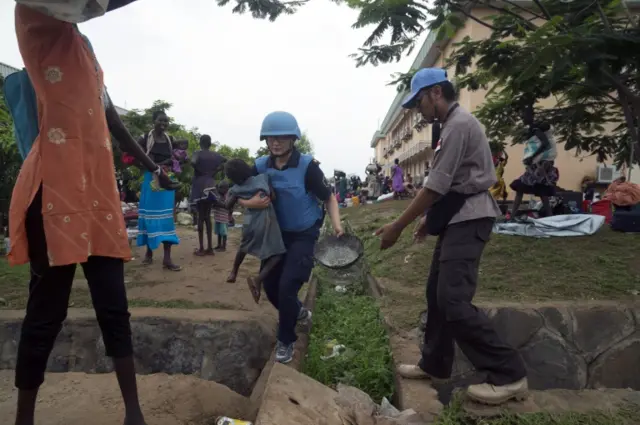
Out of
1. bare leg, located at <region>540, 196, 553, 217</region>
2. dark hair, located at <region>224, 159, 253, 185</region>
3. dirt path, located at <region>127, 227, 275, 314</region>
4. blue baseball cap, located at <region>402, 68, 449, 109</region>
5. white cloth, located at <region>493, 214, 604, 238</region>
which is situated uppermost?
blue baseball cap, located at <region>402, 68, 449, 109</region>

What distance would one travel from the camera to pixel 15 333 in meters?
3.33

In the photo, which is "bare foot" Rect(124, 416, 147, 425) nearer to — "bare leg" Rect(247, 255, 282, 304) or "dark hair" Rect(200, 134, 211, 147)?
"bare leg" Rect(247, 255, 282, 304)

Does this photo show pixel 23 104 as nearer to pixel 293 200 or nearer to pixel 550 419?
pixel 293 200

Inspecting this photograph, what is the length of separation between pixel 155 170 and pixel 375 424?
1.80 meters

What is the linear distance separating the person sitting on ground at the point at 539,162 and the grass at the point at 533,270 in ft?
3.40

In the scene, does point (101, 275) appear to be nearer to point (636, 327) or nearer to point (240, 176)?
point (240, 176)

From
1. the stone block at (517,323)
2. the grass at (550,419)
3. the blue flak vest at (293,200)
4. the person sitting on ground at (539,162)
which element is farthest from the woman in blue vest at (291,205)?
the person sitting on ground at (539,162)

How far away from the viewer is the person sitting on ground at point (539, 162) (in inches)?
268

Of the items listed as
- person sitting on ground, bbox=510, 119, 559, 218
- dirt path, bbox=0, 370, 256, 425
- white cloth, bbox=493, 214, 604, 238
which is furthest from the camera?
person sitting on ground, bbox=510, 119, 559, 218

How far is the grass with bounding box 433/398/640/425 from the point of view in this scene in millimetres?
2230

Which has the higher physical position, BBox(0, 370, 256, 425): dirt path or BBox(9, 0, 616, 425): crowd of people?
BBox(9, 0, 616, 425): crowd of people

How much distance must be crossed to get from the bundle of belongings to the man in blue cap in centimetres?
515

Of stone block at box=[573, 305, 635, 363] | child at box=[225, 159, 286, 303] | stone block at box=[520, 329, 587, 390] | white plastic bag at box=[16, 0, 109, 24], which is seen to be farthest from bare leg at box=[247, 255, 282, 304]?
stone block at box=[573, 305, 635, 363]

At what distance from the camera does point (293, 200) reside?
3.29 meters
